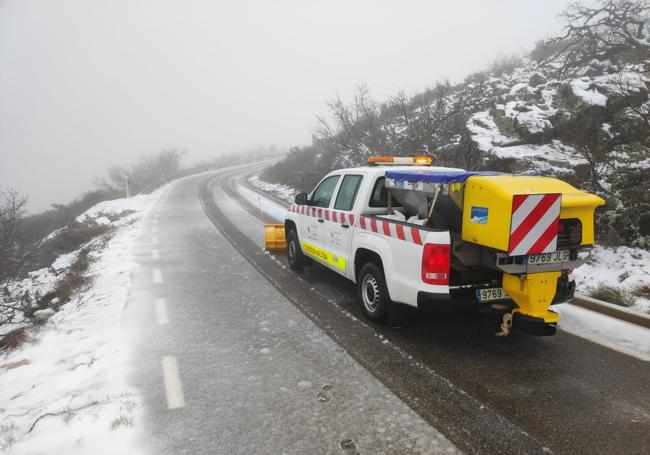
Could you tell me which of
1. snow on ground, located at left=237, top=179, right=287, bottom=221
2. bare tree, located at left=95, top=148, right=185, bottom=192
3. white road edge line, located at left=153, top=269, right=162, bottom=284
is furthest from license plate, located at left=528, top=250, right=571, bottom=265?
bare tree, located at left=95, top=148, right=185, bottom=192

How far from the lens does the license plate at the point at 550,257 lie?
4168mm

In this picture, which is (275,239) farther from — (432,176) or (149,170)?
(149,170)

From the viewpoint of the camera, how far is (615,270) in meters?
6.83

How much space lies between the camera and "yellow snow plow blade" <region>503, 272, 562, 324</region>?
4.20 meters

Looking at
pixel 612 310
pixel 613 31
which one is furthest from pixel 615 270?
pixel 613 31

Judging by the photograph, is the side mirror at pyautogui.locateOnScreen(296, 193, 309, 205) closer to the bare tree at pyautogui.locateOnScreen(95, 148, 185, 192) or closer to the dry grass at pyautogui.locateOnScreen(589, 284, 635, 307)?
the dry grass at pyautogui.locateOnScreen(589, 284, 635, 307)

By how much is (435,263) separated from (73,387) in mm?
3870

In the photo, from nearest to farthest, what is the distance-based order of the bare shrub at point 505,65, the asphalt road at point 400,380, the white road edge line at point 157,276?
the asphalt road at point 400,380 → the white road edge line at point 157,276 → the bare shrub at point 505,65

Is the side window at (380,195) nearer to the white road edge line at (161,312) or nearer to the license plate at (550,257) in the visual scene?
the license plate at (550,257)

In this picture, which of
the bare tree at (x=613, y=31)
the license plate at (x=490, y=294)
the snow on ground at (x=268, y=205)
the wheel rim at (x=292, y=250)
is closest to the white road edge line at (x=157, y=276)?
the wheel rim at (x=292, y=250)

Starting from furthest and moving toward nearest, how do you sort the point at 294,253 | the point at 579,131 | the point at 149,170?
1. the point at 149,170
2. the point at 579,131
3. the point at 294,253

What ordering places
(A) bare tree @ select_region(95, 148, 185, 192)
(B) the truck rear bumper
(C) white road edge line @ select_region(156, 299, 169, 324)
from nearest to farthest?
1. (B) the truck rear bumper
2. (C) white road edge line @ select_region(156, 299, 169, 324)
3. (A) bare tree @ select_region(95, 148, 185, 192)

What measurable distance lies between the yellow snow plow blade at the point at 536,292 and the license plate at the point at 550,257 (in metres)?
0.13

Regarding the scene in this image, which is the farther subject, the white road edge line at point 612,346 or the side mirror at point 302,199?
the side mirror at point 302,199
